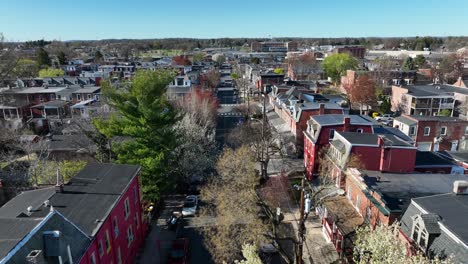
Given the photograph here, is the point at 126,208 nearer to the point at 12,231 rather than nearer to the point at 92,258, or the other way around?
the point at 92,258

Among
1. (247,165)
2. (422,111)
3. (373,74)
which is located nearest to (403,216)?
(247,165)

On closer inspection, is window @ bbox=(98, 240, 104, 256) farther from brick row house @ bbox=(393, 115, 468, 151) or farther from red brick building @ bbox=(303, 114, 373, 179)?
brick row house @ bbox=(393, 115, 468, 151)

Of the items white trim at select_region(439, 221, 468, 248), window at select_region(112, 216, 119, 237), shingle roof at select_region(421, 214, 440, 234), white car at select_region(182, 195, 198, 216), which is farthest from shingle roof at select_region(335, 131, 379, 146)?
window at select_region(112, 216, 119, 237)

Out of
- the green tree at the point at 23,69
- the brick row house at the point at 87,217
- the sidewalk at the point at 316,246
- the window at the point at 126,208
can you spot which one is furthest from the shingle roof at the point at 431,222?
the green tree at the point at 23,69

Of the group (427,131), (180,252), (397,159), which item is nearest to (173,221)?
(180,252)

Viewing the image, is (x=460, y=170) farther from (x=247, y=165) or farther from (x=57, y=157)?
(x=57, y=157)
